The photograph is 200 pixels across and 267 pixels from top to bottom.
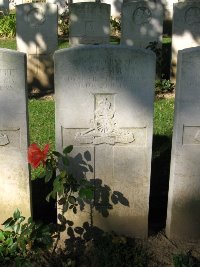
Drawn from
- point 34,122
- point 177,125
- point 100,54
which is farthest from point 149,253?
point 34,122

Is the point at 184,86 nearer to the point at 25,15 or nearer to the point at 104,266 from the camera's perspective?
the point at 104,266

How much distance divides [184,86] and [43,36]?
5.68m

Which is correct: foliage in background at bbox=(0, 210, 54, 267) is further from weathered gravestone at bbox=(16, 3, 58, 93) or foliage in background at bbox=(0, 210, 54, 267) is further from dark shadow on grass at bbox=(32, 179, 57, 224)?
weathered gravestone at bbox=(16, 3, 58, 93)

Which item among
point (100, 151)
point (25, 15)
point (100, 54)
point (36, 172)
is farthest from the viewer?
point (25, 15)

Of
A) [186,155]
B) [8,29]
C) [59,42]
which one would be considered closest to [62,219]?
[186,155]

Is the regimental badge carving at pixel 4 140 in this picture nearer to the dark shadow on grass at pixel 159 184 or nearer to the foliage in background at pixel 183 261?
the dark shadow on grass at pixel 159 184

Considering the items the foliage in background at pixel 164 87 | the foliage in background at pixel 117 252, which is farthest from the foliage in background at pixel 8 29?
the foliage in background at pixel 117 252

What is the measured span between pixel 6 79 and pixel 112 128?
0.89 meters

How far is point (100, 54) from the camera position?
3.28 m

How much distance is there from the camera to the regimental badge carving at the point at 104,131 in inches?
134

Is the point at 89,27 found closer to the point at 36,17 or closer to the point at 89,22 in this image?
the point at 89,22

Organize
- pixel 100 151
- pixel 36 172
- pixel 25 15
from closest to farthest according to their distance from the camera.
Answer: pixel 100 151, pixel 36 172, pixel 25 15

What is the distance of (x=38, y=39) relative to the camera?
28.1 feet

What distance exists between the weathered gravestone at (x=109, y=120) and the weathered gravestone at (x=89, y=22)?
5725 mm
